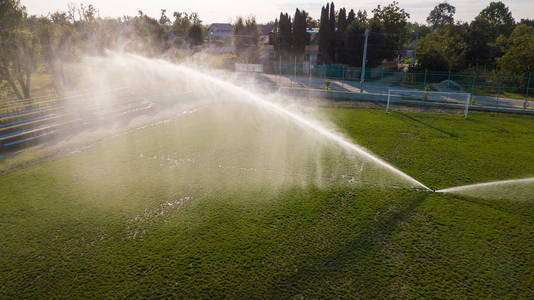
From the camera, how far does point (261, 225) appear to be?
595cm

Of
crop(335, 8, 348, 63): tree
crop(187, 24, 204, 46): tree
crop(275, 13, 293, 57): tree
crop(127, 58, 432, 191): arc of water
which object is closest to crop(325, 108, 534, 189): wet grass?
crop(127, 58, 432, 191): arc of water

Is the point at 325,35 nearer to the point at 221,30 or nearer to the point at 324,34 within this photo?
the point at 324,34

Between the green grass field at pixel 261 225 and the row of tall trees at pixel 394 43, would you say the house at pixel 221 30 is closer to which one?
the row of tall trees at pixel 394 43

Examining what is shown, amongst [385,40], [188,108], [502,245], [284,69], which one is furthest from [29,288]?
[385,40]

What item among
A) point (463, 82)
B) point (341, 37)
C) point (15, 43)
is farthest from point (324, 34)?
point (15, 43)

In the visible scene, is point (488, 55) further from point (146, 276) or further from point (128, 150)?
point (146, 276)

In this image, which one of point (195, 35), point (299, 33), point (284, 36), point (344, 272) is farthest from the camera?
point (195, 35)

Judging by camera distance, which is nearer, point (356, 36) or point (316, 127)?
point (316, 127)

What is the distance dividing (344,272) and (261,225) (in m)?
1.86

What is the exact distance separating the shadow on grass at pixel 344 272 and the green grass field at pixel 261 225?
0.07ft

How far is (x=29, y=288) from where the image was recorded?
4.40 m

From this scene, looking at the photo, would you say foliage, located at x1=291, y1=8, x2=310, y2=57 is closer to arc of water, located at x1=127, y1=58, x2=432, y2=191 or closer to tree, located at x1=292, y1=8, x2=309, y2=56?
tree, located at x1=292, y1=8, x2=309, y2=56

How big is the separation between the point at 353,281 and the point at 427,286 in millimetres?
1052

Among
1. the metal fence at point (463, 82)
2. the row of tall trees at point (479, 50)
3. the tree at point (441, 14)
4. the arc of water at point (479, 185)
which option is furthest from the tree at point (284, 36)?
the tree at point (441, 14)
